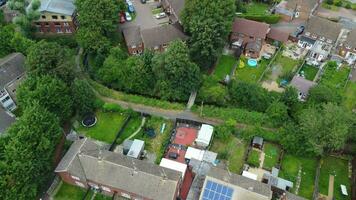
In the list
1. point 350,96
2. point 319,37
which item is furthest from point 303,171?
point 319,37

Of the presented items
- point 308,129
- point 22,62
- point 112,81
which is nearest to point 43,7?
point 22,62

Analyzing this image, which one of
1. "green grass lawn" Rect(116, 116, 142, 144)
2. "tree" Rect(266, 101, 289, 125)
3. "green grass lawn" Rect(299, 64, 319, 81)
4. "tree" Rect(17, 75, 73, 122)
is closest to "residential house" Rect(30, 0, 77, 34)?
"tree" Rect(17, 75, 73, 122)

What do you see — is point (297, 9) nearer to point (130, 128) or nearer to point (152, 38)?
point (152, 38)

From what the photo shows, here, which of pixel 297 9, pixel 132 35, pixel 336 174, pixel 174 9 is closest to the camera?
pixel 336 174

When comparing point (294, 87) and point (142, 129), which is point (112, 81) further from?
point (294, 87)

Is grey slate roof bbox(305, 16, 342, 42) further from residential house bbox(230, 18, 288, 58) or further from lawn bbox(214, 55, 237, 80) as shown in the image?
lawn bbox(214, 55, 237, 80)

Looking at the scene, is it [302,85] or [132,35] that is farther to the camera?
[132,35]

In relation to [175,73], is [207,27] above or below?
above
